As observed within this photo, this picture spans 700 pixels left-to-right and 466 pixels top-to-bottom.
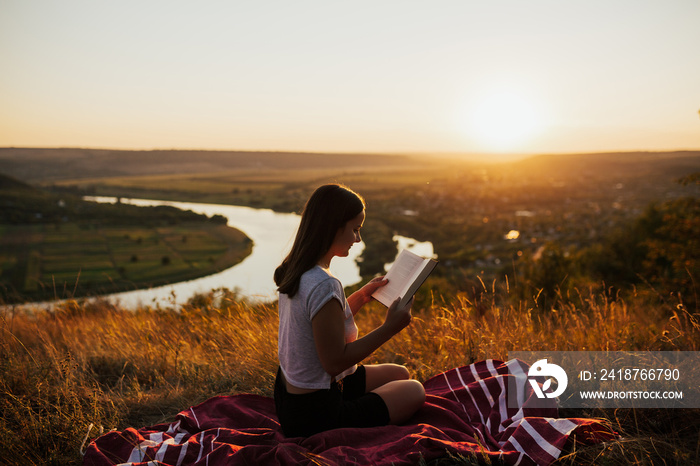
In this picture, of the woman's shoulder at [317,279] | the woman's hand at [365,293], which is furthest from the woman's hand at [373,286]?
the woman's shoulder at [317,279]

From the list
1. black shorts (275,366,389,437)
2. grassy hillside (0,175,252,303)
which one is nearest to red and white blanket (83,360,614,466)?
black shorts (275,366,389,437)

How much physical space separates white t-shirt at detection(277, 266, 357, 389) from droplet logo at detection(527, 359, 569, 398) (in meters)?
1.46

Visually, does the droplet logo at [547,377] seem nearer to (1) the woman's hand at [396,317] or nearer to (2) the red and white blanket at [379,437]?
(2) the red and white blanket at [379,437]

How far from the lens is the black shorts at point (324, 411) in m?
2.62

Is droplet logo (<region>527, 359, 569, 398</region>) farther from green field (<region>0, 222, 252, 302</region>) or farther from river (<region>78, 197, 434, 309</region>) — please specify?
green field (<region>0, 222, 252, 302</region>)

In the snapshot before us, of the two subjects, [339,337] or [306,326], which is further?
[306,326]

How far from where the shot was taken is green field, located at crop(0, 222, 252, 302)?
→ 122 ft

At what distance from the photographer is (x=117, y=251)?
46.0 m

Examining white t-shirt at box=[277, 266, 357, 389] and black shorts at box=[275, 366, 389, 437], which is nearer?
white t-shirt at box=[277, 266, 357, 389]

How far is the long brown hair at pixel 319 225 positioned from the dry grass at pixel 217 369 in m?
1.30

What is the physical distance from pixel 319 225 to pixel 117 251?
4977cm

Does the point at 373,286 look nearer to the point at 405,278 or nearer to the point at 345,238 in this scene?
the point at 405,278

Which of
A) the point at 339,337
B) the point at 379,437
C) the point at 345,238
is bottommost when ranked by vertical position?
the point at 379,437

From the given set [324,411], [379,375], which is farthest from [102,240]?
[324,411]
